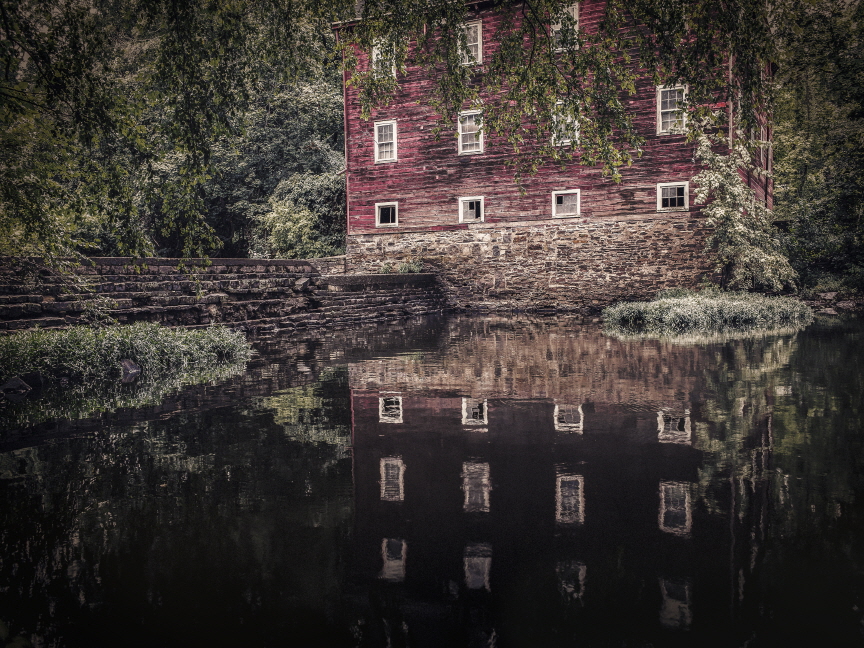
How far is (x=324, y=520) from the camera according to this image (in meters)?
4.02

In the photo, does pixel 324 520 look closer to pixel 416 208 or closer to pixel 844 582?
pixel 844 582

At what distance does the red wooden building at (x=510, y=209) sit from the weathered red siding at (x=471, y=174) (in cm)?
4

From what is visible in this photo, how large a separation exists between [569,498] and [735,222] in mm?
20004

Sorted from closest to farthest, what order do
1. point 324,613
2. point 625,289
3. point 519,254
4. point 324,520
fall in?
point 324,613 → point 324,520 → point 625,289 → point 519,254

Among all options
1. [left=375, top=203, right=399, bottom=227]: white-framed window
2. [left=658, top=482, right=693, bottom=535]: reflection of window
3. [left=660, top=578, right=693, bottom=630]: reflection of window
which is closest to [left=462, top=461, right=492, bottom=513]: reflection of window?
[left=658, top=482, right=693, bottom=535]: reflection of window

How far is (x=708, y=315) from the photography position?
1788 centimetres

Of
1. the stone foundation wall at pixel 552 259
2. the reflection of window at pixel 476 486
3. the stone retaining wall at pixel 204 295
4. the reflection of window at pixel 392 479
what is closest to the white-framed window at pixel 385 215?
the stone foundation wall at pixel 552 259

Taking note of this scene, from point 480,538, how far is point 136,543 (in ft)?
6.25

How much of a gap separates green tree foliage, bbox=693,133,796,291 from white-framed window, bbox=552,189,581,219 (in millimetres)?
4373

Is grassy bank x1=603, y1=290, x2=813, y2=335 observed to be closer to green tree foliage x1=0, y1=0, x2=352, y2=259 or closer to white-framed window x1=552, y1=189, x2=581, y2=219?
white-framed window x1=552, y1=189, x2=581, y2=219

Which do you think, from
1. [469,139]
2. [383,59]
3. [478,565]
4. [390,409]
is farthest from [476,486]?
[469,139]

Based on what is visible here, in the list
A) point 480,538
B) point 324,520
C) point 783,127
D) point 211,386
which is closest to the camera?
point 480,538

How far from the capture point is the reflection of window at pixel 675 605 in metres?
2.77

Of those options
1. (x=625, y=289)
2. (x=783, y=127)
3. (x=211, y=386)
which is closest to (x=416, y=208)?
(x=625, y=289)
